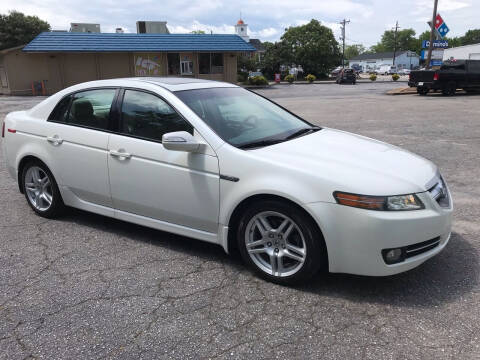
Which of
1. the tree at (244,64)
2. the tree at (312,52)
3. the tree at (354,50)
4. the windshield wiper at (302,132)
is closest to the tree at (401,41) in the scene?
the tree at (354,50)

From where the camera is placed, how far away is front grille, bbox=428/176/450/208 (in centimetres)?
323

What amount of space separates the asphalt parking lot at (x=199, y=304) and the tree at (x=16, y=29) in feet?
193

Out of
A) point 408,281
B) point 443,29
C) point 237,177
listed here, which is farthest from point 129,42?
point 408,281

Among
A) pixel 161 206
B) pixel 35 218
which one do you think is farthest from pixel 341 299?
pixel 35 218

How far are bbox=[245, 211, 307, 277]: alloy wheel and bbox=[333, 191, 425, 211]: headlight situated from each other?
0.41 meters

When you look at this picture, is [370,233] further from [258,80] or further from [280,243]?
[258,80]

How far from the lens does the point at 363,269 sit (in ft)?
9.86

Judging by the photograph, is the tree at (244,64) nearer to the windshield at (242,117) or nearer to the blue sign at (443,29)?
the blue sign at (443,29)

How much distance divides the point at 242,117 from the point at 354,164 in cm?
123

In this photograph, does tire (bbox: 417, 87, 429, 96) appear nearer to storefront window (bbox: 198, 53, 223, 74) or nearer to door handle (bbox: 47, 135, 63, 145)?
storefront window (bbox: 198, 53, 223, 74)

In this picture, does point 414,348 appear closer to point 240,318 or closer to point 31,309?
point 240,318

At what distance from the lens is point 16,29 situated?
177ft

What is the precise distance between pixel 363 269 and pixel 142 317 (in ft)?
5.16

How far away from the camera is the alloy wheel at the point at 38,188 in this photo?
474 cm
